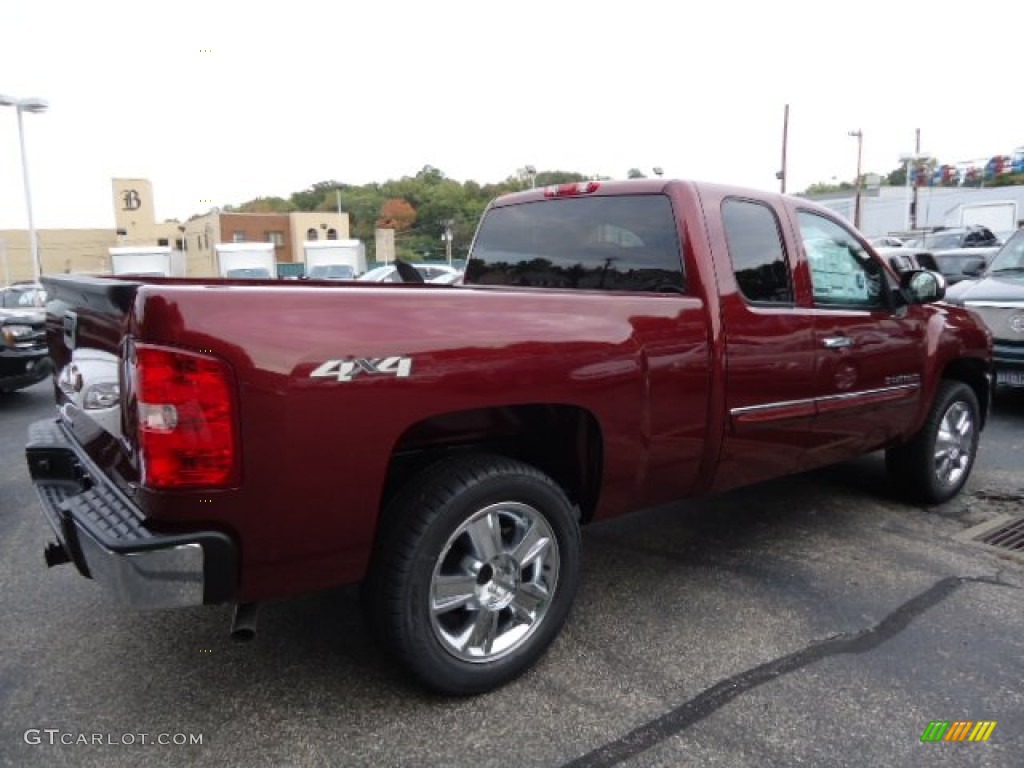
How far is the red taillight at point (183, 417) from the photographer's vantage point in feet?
6.81

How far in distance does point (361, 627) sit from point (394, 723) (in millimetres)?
736

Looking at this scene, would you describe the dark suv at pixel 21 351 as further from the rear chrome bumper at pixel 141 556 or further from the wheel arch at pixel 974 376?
the wheel arch at pixel 974 376

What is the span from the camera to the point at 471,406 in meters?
2.55

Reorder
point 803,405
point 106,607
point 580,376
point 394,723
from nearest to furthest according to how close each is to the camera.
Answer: point 394,723 → point 580,376 → point 106,607 → point 803,405

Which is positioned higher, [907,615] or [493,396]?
[493,396]

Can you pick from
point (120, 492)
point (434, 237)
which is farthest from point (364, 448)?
point (434, 237)

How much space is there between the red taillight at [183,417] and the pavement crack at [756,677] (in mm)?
1399

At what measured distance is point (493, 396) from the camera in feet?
8.52

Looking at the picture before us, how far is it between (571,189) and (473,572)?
2107 millimetres

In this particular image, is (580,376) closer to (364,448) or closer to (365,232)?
(364,448)

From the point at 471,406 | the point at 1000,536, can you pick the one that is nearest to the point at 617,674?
the point at 471,406

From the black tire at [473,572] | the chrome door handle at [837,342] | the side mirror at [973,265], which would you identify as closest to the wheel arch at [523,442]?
the black tire at [473,572]

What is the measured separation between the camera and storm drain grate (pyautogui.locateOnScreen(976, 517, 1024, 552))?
4.21 meters

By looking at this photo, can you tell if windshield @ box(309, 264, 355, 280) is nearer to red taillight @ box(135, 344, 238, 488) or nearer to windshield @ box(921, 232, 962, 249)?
windshield @ box(921, 232, 962, 249)
